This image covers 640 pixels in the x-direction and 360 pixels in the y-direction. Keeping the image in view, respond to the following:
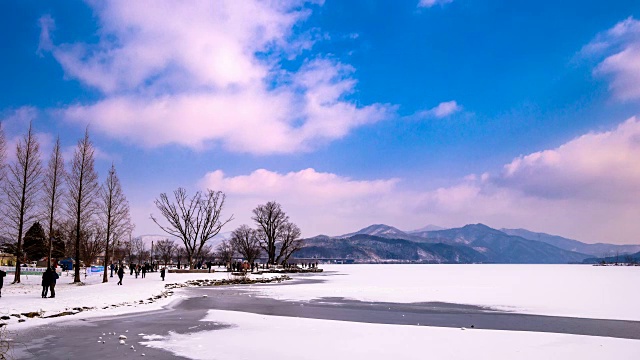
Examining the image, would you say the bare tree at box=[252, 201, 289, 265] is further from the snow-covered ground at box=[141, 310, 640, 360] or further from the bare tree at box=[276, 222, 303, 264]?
the snow-covered ground at box=[141, 310, 640, 360]

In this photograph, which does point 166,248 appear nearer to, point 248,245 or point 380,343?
point 248,245

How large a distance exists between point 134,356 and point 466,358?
878 centimetres

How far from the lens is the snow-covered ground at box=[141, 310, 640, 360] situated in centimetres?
1220

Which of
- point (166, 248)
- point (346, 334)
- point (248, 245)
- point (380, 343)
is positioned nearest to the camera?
point (380, 343)

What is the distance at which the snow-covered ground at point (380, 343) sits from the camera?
12203 mm

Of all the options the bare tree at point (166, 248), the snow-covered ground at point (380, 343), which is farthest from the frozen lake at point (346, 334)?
the bare tree at point (166, 248)

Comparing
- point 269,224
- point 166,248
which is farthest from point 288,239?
point 166,248

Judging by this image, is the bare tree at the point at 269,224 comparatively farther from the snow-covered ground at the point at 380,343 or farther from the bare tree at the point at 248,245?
the snow-covered ground at the point at 380,343

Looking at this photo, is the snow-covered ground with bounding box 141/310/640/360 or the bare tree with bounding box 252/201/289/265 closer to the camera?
the snow-covered ground with bounding box 141/310/640/360

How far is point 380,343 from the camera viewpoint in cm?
1385

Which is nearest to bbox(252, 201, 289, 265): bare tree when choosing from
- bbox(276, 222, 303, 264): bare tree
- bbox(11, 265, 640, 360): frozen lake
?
bbox(276, 222, 303, 264): bare tree

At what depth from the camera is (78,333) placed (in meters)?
15.4

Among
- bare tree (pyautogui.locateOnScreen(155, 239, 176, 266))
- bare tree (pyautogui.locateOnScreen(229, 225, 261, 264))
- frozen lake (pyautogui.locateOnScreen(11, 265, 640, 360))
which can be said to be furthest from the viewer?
bare tree (pyautogui.locateOnScreen(155, 239, 176, 266))

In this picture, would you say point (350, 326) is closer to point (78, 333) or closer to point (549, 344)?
point (549, 344)
